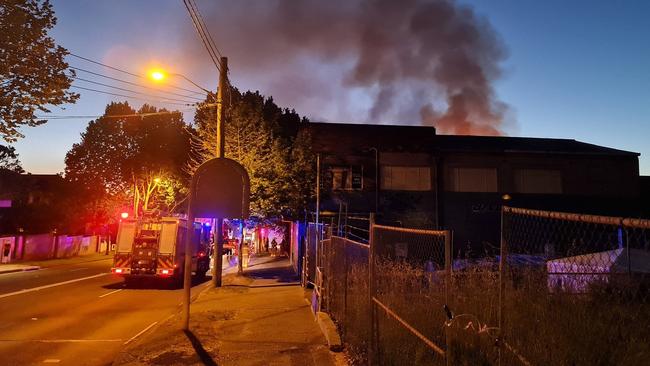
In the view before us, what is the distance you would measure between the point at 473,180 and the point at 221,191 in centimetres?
2649

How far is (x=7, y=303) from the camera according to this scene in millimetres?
13609

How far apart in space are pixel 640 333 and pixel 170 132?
166ft

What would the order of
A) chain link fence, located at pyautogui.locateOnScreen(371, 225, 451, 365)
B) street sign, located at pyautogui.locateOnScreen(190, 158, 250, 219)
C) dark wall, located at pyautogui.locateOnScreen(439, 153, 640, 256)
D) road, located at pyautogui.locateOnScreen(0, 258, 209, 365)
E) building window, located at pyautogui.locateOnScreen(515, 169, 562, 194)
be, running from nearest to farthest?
1. chain link fence, located at pyautogui.locateOnScreen(371, 225, 451, 365)
2. road, located at pyautogui.locateOnScreen(0, 258, 209, 365)
3. street sign, located at pyautogui.locateOnScreen(190, 158, 250, 219)
4. dark wall, located at pyautogui.locateOnScreen(439, 153, 640, 256)
5. building window, located at pyautogui.locateOnScreen(515, 169, 562, 194)

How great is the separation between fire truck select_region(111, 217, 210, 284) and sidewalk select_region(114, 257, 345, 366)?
16.6 feet

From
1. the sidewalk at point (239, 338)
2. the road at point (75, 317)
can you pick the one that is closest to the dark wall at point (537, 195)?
the road at point (75, 317)

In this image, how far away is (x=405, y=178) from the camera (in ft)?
109

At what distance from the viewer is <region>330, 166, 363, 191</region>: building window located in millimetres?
32719

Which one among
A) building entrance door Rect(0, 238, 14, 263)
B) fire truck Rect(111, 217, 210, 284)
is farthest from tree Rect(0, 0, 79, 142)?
building entrance door Rect(0, 238, 14, 263)

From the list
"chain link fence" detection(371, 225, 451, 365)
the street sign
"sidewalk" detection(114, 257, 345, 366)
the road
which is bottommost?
the road

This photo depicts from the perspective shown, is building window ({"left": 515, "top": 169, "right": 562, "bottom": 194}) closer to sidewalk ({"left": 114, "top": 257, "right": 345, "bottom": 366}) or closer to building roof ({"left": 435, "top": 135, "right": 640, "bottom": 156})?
building roof ({"left": 435, "top": 135, "right": 640, "bottom": 156})

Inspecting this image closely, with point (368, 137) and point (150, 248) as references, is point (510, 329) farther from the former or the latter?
point (368, 137)

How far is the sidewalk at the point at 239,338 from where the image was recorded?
7.68 metres

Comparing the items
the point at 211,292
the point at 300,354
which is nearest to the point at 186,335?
the point at 300,354

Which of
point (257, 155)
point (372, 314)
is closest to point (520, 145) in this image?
point (257, 155)
